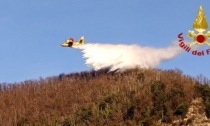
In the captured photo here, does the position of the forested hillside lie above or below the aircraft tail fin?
below

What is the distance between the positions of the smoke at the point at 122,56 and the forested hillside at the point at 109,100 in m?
0.66

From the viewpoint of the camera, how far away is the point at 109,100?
26.6 metres

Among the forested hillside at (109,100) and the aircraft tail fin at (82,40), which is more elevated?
the aircraft tail fin at (82,40)

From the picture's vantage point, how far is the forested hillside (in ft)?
81.7

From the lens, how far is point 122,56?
1292 inches

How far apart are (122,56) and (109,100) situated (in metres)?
6.63

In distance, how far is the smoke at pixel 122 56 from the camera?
32.7m

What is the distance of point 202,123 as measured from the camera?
968 inches

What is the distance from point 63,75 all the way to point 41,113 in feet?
30.9

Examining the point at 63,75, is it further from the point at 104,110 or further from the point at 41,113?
the point at 104,110

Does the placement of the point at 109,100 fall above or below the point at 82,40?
below

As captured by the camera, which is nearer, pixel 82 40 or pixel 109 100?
pixel 109 100

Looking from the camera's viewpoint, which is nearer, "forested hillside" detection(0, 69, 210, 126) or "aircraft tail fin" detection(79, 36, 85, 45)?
"forested hillside" detection(0, 69, 210, 126)

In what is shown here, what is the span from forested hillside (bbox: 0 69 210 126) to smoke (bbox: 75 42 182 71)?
0.66 metres
